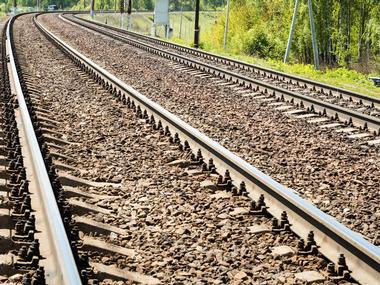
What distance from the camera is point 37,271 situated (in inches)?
144

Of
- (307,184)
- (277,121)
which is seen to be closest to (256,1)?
(277,121)

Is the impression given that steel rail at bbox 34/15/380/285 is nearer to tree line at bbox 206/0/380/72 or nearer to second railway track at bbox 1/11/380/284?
second railway track at bbox 1/11/380/284

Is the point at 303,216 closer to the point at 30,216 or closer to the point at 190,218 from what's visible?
the point at 190,218

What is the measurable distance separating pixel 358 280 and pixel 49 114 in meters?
6.69

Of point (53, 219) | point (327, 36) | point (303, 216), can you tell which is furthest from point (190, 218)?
point (327, 36)

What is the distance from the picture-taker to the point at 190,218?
17.8ft

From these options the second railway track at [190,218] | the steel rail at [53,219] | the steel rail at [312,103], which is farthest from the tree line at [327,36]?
the steel rail at [53,219]

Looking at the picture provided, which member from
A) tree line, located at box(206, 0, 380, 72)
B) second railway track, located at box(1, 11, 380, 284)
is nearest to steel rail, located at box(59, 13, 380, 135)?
second railway track, located at box(1, 11, 380, 284)

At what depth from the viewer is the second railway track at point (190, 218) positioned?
14.3ft

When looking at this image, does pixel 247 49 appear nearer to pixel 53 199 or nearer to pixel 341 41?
pixel 341 41

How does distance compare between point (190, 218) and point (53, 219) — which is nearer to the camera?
point (53, 219)

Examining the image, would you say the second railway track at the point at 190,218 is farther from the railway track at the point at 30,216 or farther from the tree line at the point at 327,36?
the tree line at the point at 327,36

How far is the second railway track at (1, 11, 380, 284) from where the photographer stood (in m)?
4.36

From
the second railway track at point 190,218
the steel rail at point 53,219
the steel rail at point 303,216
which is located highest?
the steel rail at point 53,219
